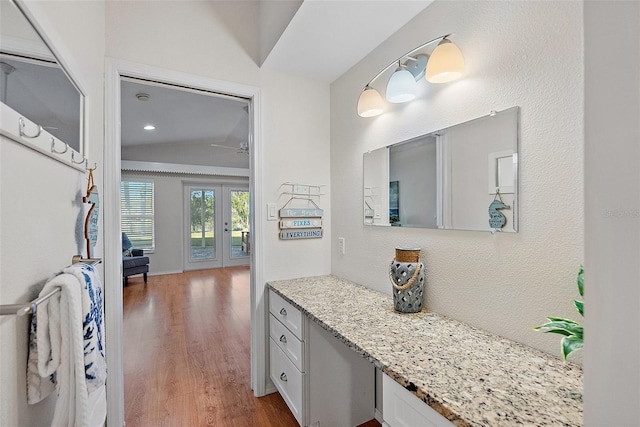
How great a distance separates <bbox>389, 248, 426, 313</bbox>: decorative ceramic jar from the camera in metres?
1.44

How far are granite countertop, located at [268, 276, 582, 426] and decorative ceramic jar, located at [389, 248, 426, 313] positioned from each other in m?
0.04

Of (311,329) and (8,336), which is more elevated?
(8,336)

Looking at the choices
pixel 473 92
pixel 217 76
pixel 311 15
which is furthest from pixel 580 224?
pixel 217 76

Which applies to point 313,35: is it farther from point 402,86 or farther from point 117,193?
point 117,193

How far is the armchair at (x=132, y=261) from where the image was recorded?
5332 millimetres

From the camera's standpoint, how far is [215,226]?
7094 mm

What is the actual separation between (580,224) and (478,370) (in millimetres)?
550

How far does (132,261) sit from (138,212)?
1.22 m

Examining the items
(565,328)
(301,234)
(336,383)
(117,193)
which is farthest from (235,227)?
(565,328)

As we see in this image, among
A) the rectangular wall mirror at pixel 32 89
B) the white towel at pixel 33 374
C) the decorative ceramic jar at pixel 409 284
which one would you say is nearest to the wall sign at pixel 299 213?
the decorative ceramic jar at pixel 409 284

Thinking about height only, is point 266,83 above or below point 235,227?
above

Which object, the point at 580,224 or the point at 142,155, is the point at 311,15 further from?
the point at 142,155

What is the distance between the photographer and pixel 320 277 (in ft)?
7.48

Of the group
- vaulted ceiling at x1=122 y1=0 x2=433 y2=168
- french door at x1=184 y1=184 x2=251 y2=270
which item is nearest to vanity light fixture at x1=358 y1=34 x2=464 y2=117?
vaulted ceiling at x1=122 y1=0 x2=433 y2=168
